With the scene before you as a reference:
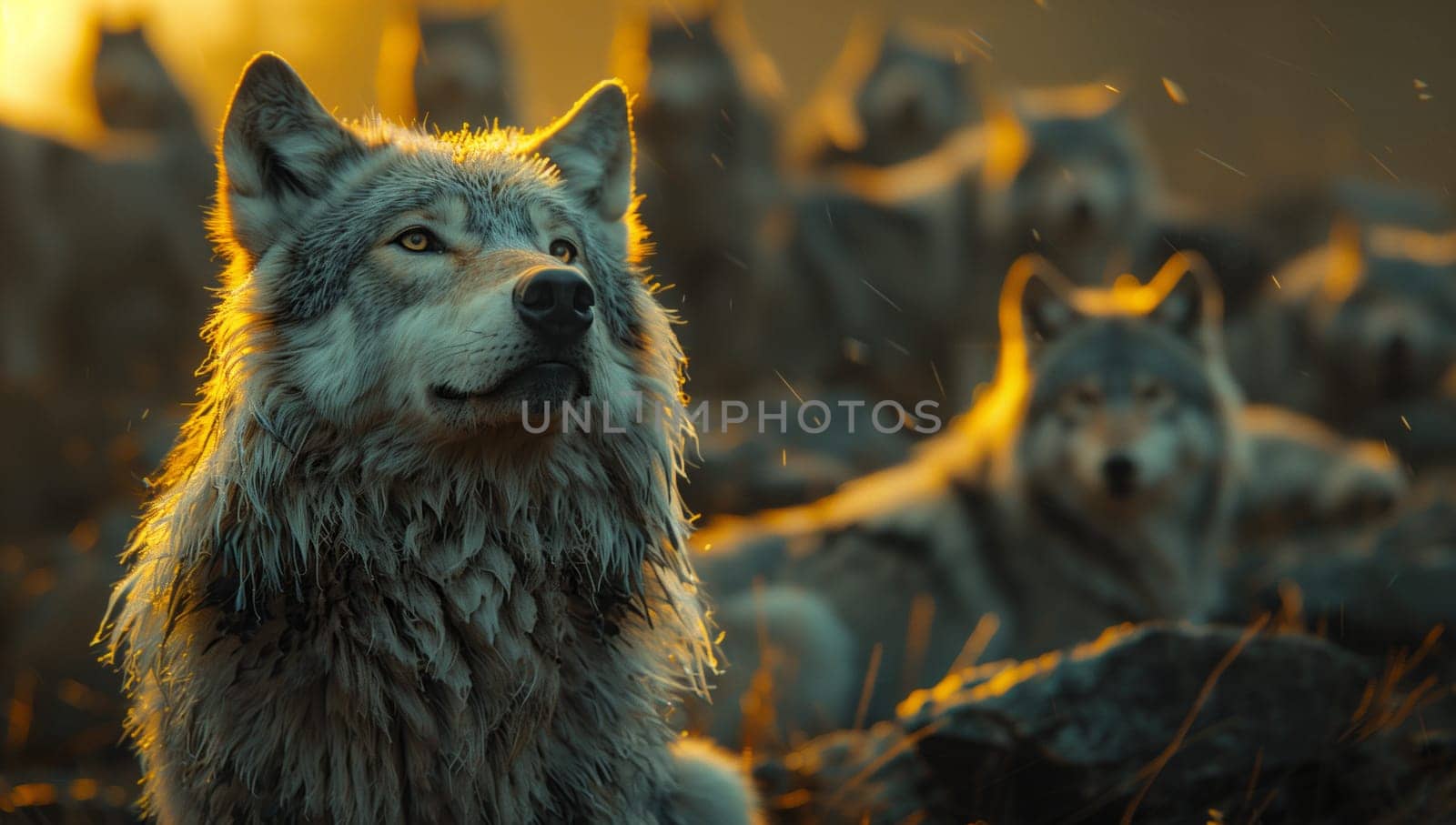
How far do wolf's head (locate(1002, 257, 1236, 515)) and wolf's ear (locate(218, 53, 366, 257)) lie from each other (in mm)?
3262

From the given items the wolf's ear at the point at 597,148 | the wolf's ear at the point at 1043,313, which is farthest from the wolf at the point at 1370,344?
the wolf's ear at the point at 597,148

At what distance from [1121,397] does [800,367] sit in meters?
5.42

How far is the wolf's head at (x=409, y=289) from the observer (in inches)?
93.5

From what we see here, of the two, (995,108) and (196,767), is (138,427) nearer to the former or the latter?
(196,767)

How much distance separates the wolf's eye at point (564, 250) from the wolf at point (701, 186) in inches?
281

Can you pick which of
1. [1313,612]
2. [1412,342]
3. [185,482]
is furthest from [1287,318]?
[185,482]

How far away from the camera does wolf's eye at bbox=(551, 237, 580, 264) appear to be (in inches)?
109

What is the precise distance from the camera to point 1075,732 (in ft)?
10.5

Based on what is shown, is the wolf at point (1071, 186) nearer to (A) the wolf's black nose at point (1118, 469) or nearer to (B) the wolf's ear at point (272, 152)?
(A) the wolf's black nose at point (1118, 469)

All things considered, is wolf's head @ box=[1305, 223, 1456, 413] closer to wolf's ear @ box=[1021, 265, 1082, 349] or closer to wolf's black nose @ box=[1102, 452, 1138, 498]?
wolf's ear @ box=[1021, 265, 1082, 349]

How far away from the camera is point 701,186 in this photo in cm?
1029

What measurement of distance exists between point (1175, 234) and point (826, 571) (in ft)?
25.1

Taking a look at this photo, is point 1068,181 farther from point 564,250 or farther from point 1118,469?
point 564,250

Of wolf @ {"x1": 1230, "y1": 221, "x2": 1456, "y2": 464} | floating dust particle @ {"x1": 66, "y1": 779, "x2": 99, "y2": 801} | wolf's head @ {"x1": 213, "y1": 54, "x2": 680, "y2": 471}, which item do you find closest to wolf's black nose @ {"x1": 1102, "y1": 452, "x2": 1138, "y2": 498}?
wolf's head @ {"x1": 213, "y1": 54, "x2": 680, "y2": 471}
